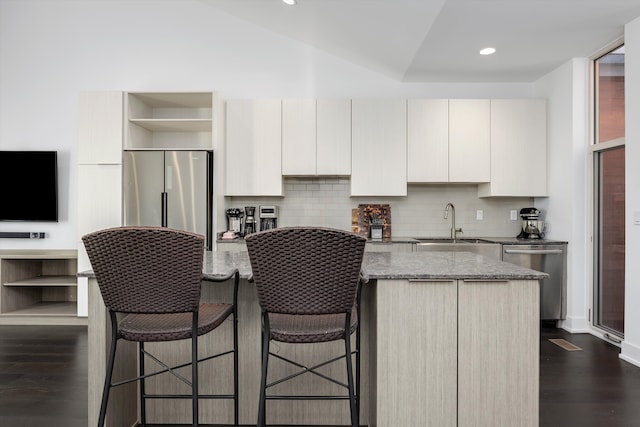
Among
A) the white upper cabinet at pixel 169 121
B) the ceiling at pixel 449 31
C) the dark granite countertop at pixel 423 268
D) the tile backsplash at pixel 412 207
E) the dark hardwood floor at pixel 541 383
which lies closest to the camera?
the dark granite countertop at pixel 423 268

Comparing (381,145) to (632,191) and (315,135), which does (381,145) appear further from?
(632,191)

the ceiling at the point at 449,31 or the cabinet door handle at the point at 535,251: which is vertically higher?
the ceiling at the point at 449,31

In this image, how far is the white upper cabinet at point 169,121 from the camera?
416 centimetres

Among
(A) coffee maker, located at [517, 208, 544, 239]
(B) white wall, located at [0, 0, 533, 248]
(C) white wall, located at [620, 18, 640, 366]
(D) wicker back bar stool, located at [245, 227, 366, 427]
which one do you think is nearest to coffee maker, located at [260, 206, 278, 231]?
(B) white wall, located at [0, 0, 533, 248]

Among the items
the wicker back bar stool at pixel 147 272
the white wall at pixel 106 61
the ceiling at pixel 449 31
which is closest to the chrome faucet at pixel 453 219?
the ceiling at pixel 449 31

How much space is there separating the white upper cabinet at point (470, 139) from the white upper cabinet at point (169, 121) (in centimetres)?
258

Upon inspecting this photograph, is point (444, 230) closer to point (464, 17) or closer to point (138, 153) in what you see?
point (464, 17)

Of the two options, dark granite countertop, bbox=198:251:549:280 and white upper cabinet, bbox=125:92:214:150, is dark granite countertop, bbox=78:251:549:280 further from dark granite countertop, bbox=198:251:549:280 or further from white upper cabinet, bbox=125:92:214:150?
white upper cabinet, bbox=125:92:214:150

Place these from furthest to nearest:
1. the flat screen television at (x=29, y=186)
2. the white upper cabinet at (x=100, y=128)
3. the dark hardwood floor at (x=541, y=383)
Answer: the flat screen television at (x=29, y=186)
the white upper cabinet at (x=100, y=128)
the dark hardwood floor at (x=541, y=383)

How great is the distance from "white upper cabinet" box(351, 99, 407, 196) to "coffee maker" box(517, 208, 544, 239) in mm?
1366

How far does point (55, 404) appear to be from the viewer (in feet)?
8.05

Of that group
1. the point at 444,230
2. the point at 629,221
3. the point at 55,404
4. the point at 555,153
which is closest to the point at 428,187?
the point at 444,230

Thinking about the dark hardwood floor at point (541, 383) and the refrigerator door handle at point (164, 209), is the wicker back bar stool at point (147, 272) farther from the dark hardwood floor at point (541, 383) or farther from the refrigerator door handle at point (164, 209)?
the refrigerator door handle at point (164, 209)

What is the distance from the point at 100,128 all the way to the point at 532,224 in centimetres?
462
